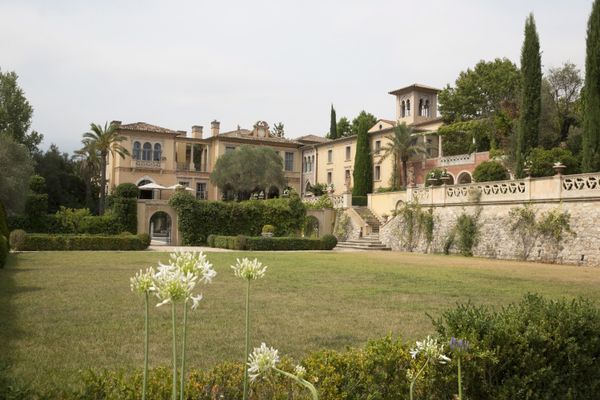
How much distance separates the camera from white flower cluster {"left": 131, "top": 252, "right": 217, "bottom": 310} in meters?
2.19

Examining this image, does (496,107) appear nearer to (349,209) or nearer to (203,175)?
(349,209)

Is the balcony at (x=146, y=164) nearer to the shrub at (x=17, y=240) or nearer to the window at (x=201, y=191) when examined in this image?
the window at (x=201, y=191)

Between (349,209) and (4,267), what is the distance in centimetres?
2714

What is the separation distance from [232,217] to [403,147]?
684 inches

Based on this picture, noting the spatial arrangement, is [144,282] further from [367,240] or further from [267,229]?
[367,240]

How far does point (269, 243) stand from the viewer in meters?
30.1

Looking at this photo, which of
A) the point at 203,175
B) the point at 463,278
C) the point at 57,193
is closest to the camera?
the point at 463,278

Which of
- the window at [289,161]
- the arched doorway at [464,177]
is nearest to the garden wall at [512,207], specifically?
the arched doorway at [464,177]

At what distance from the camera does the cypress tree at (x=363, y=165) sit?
160ft

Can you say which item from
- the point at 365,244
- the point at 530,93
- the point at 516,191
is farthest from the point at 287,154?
the point at 516,191

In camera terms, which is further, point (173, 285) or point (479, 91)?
point (479, 91)

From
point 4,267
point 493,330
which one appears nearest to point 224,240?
point 4,267

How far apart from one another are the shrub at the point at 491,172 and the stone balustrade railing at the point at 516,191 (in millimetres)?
3956

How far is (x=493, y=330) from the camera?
4277 millimetres
